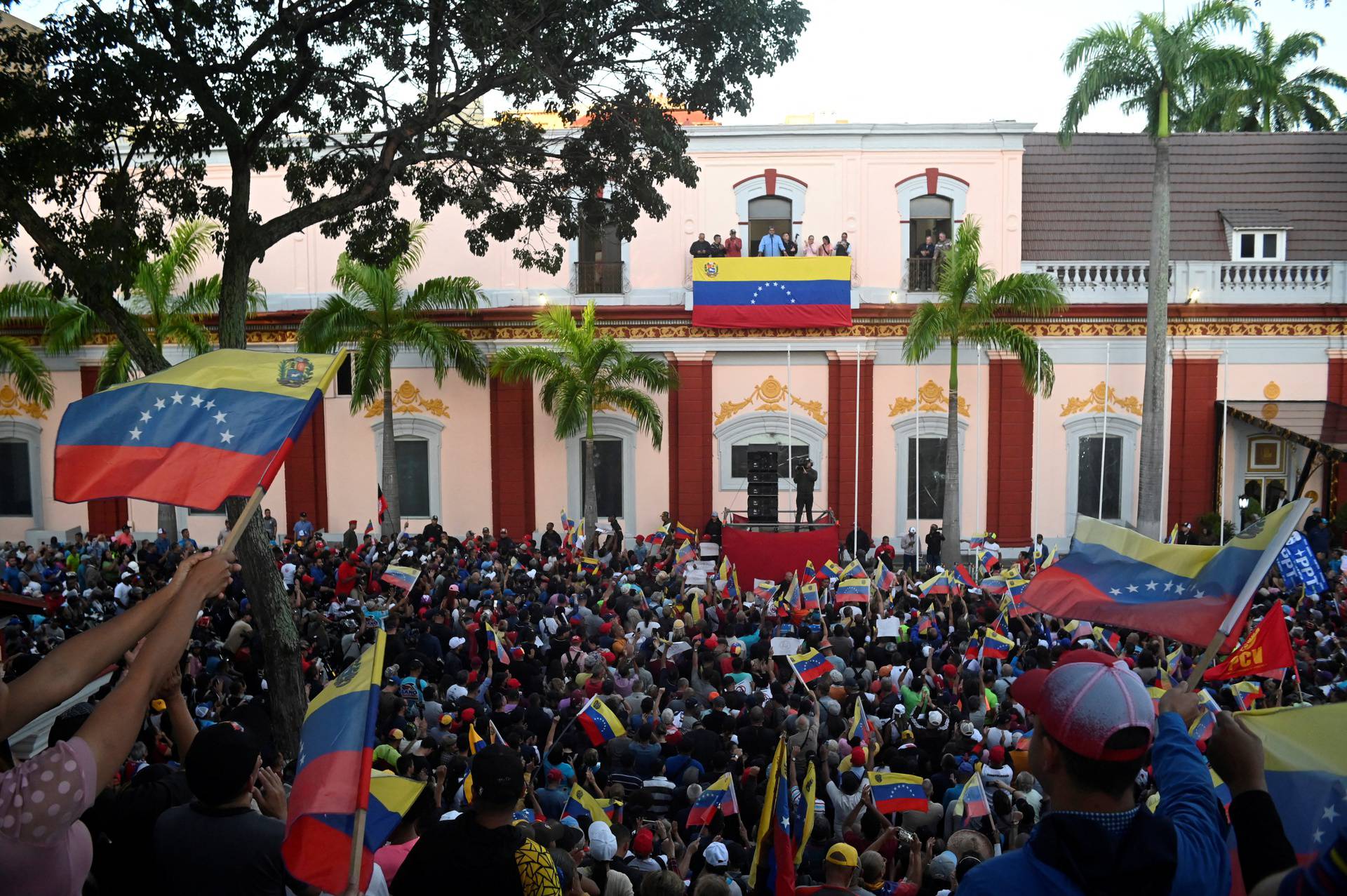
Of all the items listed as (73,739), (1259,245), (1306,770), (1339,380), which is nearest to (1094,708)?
(1306,770)

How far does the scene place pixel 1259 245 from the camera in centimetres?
2403

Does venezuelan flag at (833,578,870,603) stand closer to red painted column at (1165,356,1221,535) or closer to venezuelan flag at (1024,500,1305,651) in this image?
venezuelan flag at (1024,500,1305,651)

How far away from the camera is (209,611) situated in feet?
44.2

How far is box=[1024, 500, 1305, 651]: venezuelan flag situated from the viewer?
187 inches

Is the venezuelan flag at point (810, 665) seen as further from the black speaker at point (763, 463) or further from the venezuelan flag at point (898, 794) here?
the black speaker at point (763, 463)

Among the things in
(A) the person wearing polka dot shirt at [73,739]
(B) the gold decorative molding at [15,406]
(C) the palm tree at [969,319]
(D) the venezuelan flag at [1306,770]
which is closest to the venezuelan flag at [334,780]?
(A) the person wearing polka dot shirt at [73,739]

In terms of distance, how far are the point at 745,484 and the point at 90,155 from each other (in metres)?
16.4

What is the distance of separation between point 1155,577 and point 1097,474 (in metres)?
19.7

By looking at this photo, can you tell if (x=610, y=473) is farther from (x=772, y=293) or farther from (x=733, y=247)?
(x=733, y=247)

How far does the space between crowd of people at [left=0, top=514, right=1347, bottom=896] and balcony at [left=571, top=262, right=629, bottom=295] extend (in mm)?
6286

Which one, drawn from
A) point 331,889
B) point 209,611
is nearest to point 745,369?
point 209,611

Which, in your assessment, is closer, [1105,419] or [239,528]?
[239,528]

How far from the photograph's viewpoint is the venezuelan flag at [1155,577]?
4.75 m

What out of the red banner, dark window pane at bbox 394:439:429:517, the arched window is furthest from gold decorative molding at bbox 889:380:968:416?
the red banner
